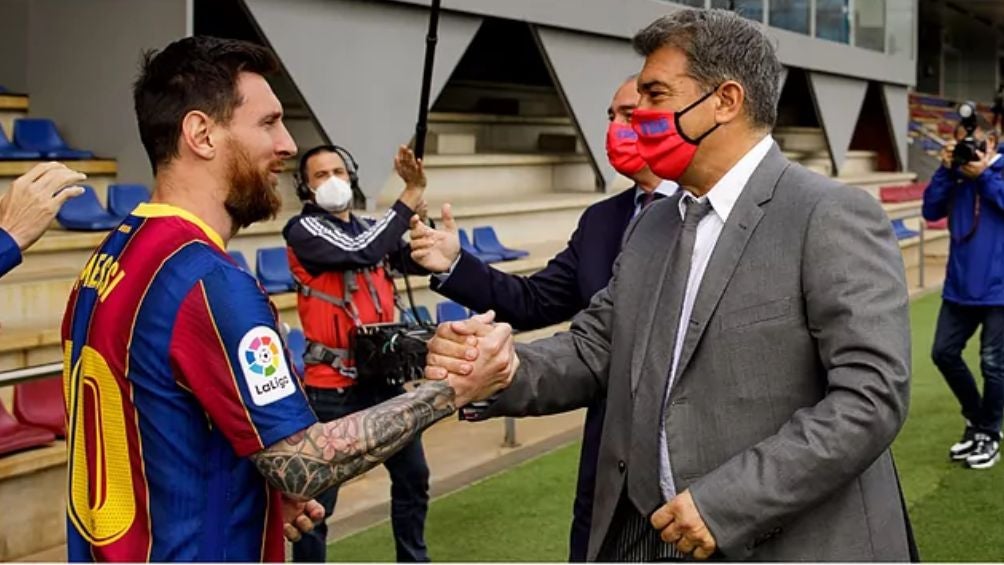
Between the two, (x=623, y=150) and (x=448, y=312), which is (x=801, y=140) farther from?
(x=623, y=150)

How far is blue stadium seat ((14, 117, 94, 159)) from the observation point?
7.63 meters

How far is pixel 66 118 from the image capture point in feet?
26.1

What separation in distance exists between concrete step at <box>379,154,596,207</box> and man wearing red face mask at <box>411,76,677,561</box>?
6.61m

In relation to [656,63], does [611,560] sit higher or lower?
lower

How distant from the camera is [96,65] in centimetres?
777

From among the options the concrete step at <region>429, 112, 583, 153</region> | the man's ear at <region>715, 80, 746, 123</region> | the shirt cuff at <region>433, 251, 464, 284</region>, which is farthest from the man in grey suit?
the concrete step at <region>429, 112, 583, 153</region>

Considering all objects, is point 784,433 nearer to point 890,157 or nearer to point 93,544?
point 93,544

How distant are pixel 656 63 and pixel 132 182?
19.0 feet

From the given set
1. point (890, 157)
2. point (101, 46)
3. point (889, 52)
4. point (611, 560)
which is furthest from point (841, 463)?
point (890, 157)

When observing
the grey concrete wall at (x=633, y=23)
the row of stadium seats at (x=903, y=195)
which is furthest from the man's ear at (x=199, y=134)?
the row of stadium seats at (x=903, y=195)

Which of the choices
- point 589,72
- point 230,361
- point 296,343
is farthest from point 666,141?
point 589,72

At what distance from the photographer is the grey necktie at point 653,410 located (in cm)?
241

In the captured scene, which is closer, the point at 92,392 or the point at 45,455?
the point at 92,392

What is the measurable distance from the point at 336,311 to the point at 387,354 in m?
0.52
